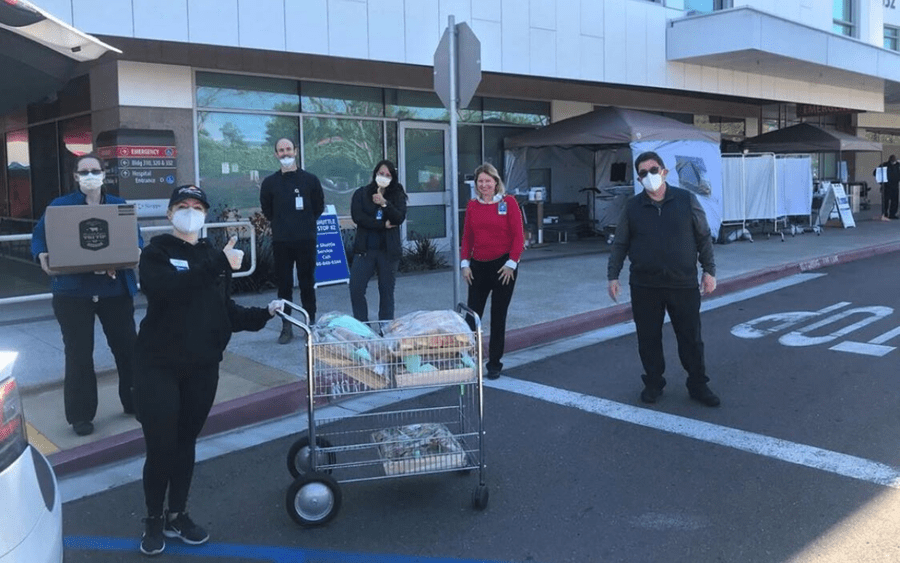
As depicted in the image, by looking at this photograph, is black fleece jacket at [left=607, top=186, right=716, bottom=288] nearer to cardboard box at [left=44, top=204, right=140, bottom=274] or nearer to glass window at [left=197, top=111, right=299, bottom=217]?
cardboard box at [left=44, top=204, right=140, bottom=274]

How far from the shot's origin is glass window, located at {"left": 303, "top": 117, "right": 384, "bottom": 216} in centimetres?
1368

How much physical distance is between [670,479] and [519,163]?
13.0 metres

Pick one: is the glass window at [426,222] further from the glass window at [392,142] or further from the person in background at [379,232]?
the person in background at [379,232]

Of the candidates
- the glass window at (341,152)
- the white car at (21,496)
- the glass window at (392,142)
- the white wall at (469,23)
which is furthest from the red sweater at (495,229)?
the glass window at (392,142)

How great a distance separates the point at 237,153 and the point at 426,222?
4204mm

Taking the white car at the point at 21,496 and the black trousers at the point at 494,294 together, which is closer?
the white car at the point at 21,496

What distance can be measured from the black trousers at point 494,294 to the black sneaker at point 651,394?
4.55ft

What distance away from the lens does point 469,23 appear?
1312 cm

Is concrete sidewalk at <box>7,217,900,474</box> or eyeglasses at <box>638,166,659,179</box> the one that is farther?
eyeglasses at <box>638,166,659,179</box>

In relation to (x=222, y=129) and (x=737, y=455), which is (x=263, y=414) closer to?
(x=737, y=455)

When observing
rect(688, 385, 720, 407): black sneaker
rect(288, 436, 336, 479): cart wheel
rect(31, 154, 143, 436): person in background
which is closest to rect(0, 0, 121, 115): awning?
rect(31, 154, 143, 436): person in background

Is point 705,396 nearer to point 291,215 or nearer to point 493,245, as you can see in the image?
point 493,245

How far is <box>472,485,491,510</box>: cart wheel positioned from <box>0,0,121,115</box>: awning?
408 cm

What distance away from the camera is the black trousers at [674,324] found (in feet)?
20.3
